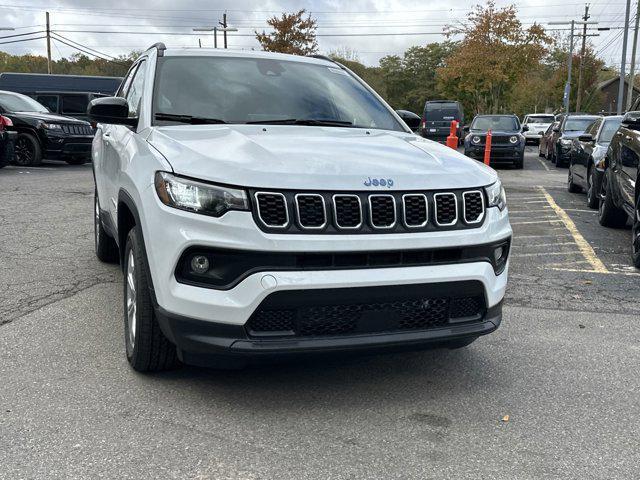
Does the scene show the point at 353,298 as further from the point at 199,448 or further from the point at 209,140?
the point at 209,140

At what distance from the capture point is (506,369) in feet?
12.8

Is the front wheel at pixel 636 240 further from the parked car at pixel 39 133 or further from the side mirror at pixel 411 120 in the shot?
the parked car at pixel 39 133

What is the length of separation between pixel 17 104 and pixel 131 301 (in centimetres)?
1465

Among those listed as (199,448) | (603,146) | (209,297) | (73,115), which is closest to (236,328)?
(209,297)

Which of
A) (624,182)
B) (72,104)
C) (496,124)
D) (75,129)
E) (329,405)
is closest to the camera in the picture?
(329,405)

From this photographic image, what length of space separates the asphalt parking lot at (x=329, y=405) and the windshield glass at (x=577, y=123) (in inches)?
625

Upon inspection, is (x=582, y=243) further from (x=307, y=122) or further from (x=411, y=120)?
(x=307, y=122)

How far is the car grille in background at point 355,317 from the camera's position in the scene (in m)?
3.03

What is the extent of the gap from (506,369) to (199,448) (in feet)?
6.17

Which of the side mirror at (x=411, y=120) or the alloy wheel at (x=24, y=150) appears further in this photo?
the alloy wheel at (x=24, y=150)

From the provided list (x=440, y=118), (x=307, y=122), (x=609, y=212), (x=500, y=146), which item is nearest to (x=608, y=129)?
(x=609, y=212)

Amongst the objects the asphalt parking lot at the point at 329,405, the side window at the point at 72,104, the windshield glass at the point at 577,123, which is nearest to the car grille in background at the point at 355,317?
the asphalt parking lot at the point at 329,405

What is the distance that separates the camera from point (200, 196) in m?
3.02

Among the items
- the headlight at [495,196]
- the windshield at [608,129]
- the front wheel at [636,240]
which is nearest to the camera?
the headlight at [495,196]
